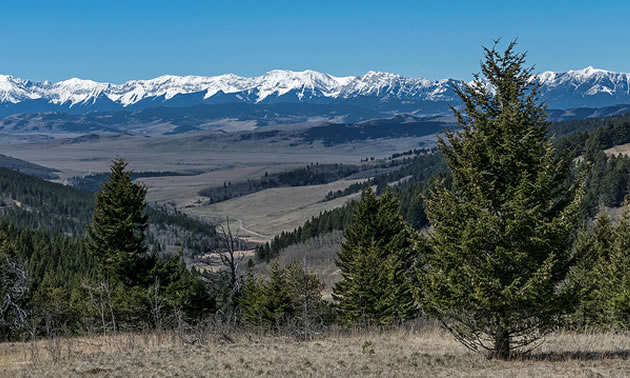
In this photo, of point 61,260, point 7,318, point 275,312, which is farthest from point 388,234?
point 61,260

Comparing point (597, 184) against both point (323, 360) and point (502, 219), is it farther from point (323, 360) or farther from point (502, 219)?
point (323, 360)

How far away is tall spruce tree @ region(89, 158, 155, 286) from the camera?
35.7 meters

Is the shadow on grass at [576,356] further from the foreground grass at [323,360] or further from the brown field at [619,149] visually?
the brown field at [619,149]

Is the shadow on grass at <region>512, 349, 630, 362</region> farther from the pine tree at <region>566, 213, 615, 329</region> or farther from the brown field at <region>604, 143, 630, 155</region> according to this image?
the brown field at <region>604, 143, 630, 155</region>

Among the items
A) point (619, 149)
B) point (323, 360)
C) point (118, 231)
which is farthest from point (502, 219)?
point (619, 149)

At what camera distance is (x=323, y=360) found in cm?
1762

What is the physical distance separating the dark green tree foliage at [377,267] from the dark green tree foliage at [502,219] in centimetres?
2422

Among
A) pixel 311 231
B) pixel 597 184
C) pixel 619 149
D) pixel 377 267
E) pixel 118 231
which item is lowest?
pixel 311 231

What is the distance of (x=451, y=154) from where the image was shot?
57.8ft

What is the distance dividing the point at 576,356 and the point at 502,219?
16.3 feet

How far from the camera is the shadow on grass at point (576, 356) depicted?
16609 mm

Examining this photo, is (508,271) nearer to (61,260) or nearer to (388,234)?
(388,234)

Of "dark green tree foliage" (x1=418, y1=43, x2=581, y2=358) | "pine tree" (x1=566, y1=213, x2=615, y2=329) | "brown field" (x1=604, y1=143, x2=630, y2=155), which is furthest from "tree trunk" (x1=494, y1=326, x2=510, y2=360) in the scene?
"brown field" (x1=604, y1=143, x2=630, y2=155)

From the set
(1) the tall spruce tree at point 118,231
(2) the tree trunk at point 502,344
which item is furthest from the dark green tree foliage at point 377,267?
(2) the tree trunk at point 502,344
